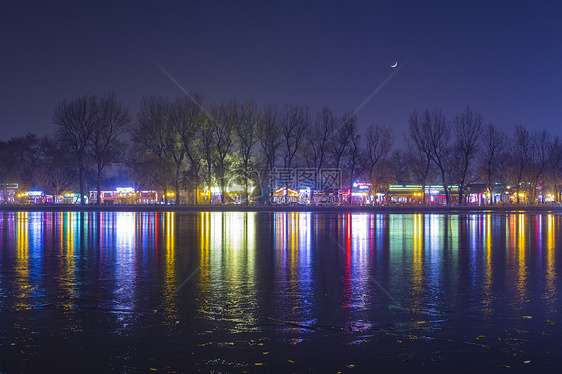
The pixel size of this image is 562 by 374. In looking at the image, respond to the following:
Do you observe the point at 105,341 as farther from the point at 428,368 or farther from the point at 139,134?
the point at 139,134

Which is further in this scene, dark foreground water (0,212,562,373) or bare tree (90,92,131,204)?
bare tree (90,92,131,204)

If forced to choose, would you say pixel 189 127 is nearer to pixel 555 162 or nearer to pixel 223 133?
pixel 223 133

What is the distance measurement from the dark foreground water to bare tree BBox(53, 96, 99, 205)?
205 ft

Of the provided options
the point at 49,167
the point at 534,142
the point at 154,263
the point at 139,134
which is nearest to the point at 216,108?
the point at 139,134

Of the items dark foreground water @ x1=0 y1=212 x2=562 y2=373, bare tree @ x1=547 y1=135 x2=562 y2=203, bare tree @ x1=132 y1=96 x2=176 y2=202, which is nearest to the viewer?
dark foreground water @ x1=0 y1=212 x2=562 y2=373

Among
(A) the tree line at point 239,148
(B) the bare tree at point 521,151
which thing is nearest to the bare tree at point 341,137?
(A) the tree line at point 239,148

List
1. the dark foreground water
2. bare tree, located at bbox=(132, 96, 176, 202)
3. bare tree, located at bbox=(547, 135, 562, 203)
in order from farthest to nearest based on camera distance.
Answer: bare tree, located at bbox=(547, 135, 562, 203) < bare tree, located at bbox=(132, 96, 176, 202) < the dark foreground water

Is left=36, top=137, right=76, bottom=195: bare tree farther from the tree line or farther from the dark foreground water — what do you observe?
the dark foreground water

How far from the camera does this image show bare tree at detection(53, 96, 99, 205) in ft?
245

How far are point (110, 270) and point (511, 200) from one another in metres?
Result: 109

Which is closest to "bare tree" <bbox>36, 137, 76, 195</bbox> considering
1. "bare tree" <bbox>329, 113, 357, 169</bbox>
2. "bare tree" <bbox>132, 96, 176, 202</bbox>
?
"bare tree" <bbox>132, 96, 176, 202</bbox>

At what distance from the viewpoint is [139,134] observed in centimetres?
7431

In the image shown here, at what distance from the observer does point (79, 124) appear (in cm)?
7500

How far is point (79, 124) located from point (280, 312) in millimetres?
73324
